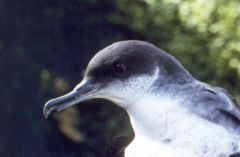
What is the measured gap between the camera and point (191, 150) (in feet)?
3.63

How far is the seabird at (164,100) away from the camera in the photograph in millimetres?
1083

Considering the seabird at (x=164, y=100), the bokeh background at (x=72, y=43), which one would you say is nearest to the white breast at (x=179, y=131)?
the seabird at (x=164, y=100)

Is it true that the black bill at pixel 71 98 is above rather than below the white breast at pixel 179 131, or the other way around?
above

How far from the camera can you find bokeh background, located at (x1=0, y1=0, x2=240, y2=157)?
2.19 meters

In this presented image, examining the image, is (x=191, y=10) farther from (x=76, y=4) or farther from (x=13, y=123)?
(x=13, y=123)

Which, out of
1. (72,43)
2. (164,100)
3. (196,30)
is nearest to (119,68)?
(164,100)

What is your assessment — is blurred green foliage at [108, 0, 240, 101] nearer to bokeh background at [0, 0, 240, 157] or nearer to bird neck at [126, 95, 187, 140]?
bokeh background at [0, 0, 240, 157]

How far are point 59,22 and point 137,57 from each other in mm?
1351

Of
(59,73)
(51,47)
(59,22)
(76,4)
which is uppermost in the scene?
(76,4)

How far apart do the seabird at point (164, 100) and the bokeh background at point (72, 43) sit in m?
1.23

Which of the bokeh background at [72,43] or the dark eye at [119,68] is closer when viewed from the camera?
the dark eye at [119,68]

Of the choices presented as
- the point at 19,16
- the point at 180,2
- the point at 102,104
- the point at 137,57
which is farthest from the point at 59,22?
the point at 137,57

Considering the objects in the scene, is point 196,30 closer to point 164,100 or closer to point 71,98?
point 164,100

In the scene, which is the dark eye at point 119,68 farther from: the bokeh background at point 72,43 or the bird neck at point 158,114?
the bokeh background at point 72,43
